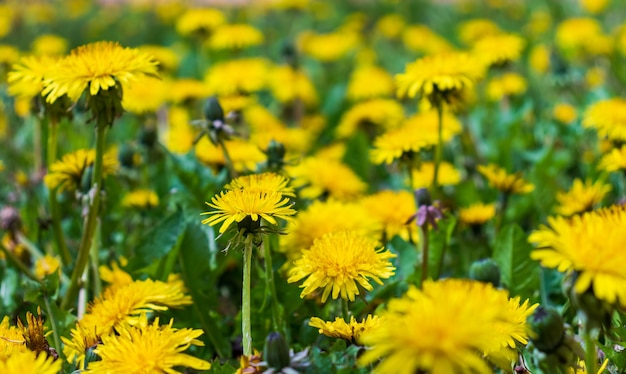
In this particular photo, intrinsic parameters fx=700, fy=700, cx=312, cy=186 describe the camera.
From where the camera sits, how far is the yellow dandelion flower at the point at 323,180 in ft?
6.48

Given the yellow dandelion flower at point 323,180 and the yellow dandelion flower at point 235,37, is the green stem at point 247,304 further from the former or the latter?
the yellow dandelion flower at point 235,37

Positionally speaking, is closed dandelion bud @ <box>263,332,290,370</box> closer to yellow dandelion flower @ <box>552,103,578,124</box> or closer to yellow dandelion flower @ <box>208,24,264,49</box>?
yellow dandelion flower @ <box>552,103,578,124</box>

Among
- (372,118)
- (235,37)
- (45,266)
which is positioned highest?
(235,37)

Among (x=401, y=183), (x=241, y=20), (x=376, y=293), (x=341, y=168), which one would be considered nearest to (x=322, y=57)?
(x=241, y=20)

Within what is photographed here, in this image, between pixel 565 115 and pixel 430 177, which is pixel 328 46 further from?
pixel 430 177

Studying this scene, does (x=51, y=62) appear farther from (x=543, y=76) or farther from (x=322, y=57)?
(x=543, y=76)

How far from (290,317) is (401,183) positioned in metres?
1.06

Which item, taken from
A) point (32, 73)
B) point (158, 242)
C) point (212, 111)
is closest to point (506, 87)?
point (212, 111)

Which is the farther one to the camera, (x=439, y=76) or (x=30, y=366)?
(x=439, y=76)

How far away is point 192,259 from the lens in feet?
5.51

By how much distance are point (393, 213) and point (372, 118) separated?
1005mm

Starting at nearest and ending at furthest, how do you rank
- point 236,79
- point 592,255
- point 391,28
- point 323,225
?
point 592,255 < point 323,225 < point 236,79 < point 391,28

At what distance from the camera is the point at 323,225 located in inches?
64.3

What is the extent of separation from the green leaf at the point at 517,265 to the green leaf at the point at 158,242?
791 millimetres
